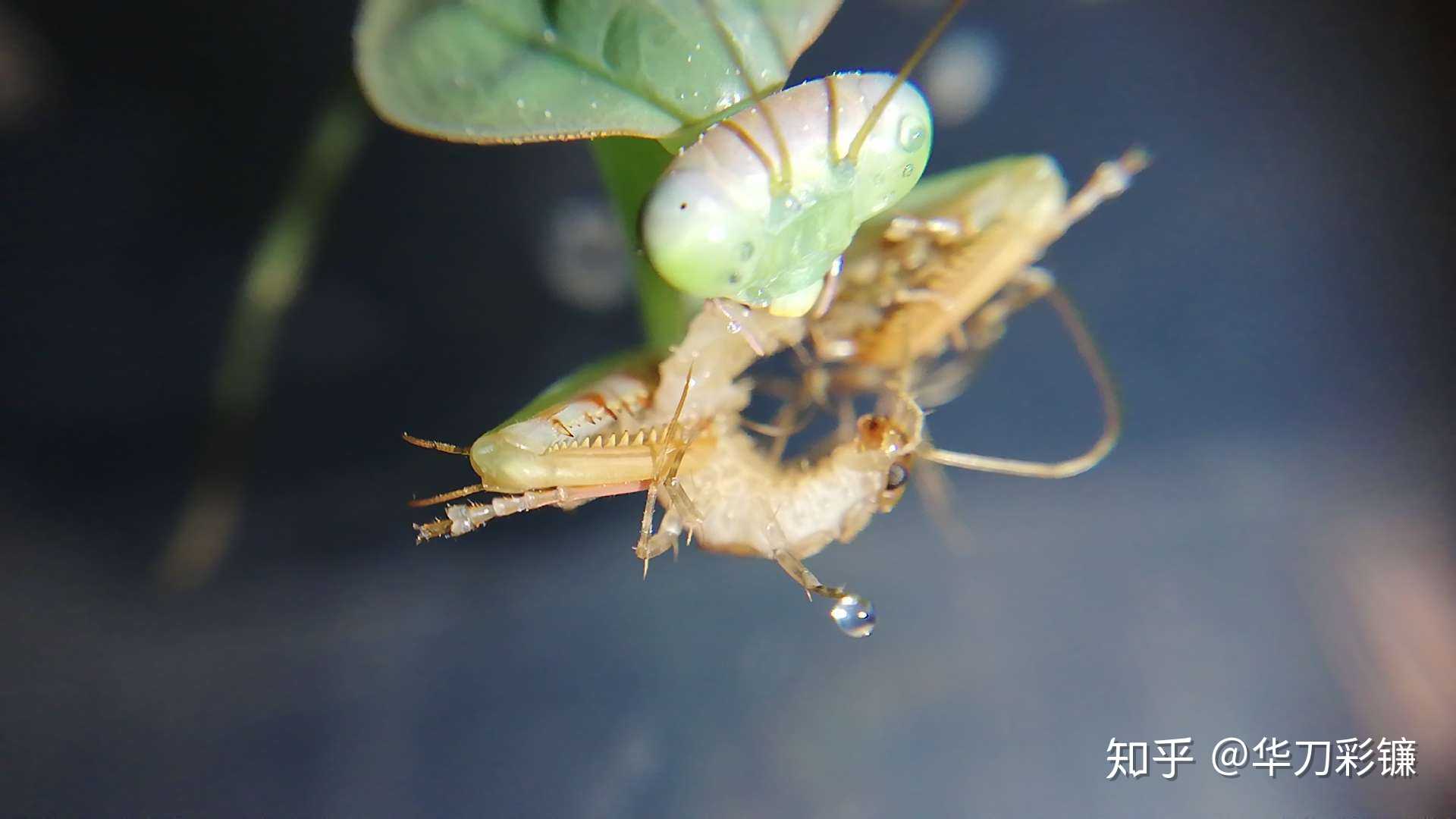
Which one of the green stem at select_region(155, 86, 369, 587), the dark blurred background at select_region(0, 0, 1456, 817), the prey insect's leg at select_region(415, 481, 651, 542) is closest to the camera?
the prey insect's leg at select_region(415, 481, 651, 542)

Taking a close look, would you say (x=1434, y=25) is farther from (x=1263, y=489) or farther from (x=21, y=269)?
(x=21, y=269)

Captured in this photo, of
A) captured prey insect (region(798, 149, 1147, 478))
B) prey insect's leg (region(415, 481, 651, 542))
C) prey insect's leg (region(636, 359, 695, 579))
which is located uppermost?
captured prey insect (region(798, 149, 1147, 478))

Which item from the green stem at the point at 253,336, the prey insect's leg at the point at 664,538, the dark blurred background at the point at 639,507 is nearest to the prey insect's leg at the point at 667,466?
the prey insect's leg at the point at 664,538

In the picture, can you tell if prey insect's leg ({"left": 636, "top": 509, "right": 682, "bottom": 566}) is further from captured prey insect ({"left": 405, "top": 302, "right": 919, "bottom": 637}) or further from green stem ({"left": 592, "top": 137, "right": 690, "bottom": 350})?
green stem ({"left": 592, "top": 137, "right": 690, "bottom": 350})

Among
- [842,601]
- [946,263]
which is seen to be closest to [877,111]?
[946,263]

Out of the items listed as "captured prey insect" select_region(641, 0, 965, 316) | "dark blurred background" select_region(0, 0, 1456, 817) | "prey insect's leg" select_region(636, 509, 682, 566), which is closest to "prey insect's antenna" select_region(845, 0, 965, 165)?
"captured prey insect" select_region(641, 0, 965, 316)

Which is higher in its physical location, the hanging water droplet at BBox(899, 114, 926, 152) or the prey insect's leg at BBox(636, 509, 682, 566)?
the hanging water droplet at BBox(899, 114, 926, 152)

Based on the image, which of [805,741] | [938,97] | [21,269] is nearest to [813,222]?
[805,741]
